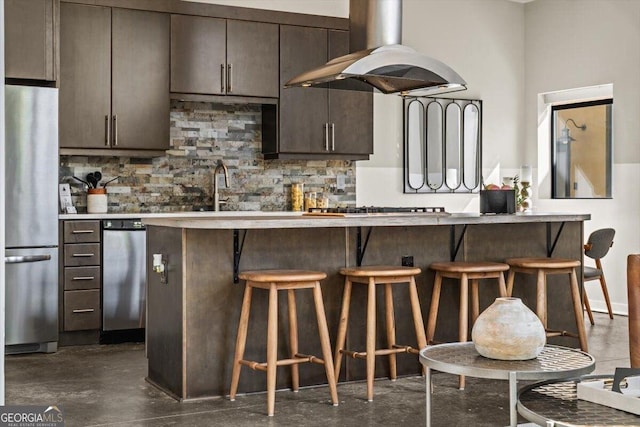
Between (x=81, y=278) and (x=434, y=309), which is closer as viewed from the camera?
(x=434, y=309)

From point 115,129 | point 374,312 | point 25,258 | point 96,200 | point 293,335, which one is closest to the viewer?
point 374,312

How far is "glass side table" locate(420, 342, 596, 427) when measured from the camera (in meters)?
2.72

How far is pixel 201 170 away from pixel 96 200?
39.0 inches

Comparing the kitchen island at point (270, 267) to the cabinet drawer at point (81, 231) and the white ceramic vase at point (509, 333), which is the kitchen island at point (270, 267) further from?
the white ceramic vase at point (509, 333)

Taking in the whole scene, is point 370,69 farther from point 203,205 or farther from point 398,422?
point 203,205

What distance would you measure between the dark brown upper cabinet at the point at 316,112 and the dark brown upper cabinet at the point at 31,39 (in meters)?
1.94

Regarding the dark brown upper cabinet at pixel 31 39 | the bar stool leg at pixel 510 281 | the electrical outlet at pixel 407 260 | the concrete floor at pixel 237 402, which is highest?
the dark brown upper cabinet at pixel 31 39

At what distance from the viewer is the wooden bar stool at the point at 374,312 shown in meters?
4.51

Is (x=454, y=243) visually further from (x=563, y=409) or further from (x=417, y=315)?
(x=563, y=409)

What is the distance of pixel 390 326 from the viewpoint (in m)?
4.82

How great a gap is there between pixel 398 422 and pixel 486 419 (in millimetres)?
424

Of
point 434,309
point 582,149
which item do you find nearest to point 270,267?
point 434,309

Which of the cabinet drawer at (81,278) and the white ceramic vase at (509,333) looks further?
the cabinet drawer at (81,278)

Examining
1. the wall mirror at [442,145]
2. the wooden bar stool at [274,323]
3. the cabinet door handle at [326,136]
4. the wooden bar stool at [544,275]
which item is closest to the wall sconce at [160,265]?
the wooden bar stool at [274,323]
